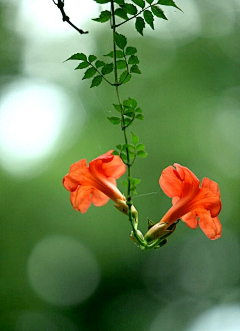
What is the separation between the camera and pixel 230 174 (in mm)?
7328

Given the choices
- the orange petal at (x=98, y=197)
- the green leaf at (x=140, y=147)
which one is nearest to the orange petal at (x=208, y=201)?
the green leaf at (x=140, y=147)

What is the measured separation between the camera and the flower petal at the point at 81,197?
1292 millimetres

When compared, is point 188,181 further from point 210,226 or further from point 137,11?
point 137,11

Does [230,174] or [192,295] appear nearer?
[230,174]

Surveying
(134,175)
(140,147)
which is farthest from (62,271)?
(140,147)

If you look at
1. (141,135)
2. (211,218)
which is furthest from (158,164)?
(211,218)

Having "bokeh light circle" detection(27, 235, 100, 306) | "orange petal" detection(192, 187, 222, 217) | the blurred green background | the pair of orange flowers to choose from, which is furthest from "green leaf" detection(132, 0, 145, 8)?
"bokeh light circle" detection(27, 235, 100, 306)

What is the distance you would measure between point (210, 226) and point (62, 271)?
725 cm

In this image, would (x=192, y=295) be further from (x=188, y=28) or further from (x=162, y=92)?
(x=188, y=28)

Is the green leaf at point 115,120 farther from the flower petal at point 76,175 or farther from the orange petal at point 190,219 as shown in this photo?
the orange petal at point 190,219

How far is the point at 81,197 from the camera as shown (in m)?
1.32

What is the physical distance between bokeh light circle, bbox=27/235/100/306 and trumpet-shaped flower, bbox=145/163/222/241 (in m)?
7.23

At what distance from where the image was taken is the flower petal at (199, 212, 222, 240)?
48.5 inches

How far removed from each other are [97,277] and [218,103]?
158 inches
